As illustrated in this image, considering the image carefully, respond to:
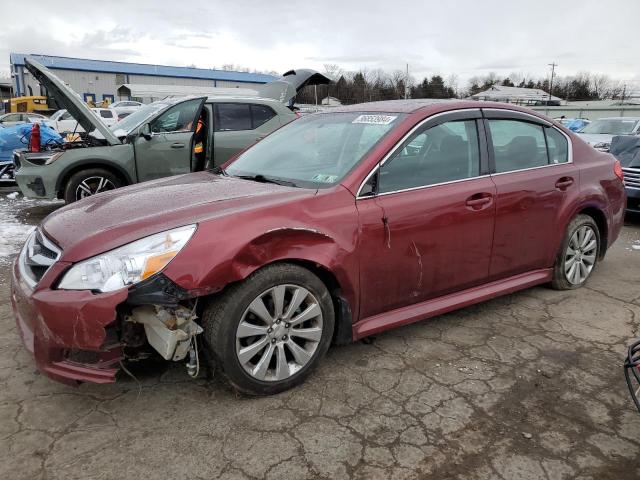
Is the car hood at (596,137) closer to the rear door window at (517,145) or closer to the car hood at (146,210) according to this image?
the rear door window at (517,145)

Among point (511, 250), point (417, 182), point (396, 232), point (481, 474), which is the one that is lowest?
point (481, 474)

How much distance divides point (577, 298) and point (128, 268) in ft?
11.9

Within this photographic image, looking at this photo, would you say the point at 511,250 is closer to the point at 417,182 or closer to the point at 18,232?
the point at 417,182

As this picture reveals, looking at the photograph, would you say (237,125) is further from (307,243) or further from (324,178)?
(307,243)

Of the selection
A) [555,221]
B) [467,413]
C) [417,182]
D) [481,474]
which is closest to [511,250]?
[555,221]

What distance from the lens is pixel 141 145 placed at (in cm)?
700

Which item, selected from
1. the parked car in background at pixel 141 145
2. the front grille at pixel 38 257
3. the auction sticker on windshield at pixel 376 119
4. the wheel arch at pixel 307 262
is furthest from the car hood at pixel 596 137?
the front grille at pixel 38 257

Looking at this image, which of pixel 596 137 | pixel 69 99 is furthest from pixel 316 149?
pixel 596 137

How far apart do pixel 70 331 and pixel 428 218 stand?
206 cm

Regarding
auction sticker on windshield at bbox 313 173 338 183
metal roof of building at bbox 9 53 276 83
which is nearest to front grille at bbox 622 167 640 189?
auction sticker on windshield at bbox 313 173 338 183

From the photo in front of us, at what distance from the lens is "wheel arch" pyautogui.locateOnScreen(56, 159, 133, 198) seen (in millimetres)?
6723

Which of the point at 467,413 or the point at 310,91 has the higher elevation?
the point at 310,91

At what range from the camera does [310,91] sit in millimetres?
51969

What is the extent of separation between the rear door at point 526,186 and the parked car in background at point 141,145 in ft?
12.6
